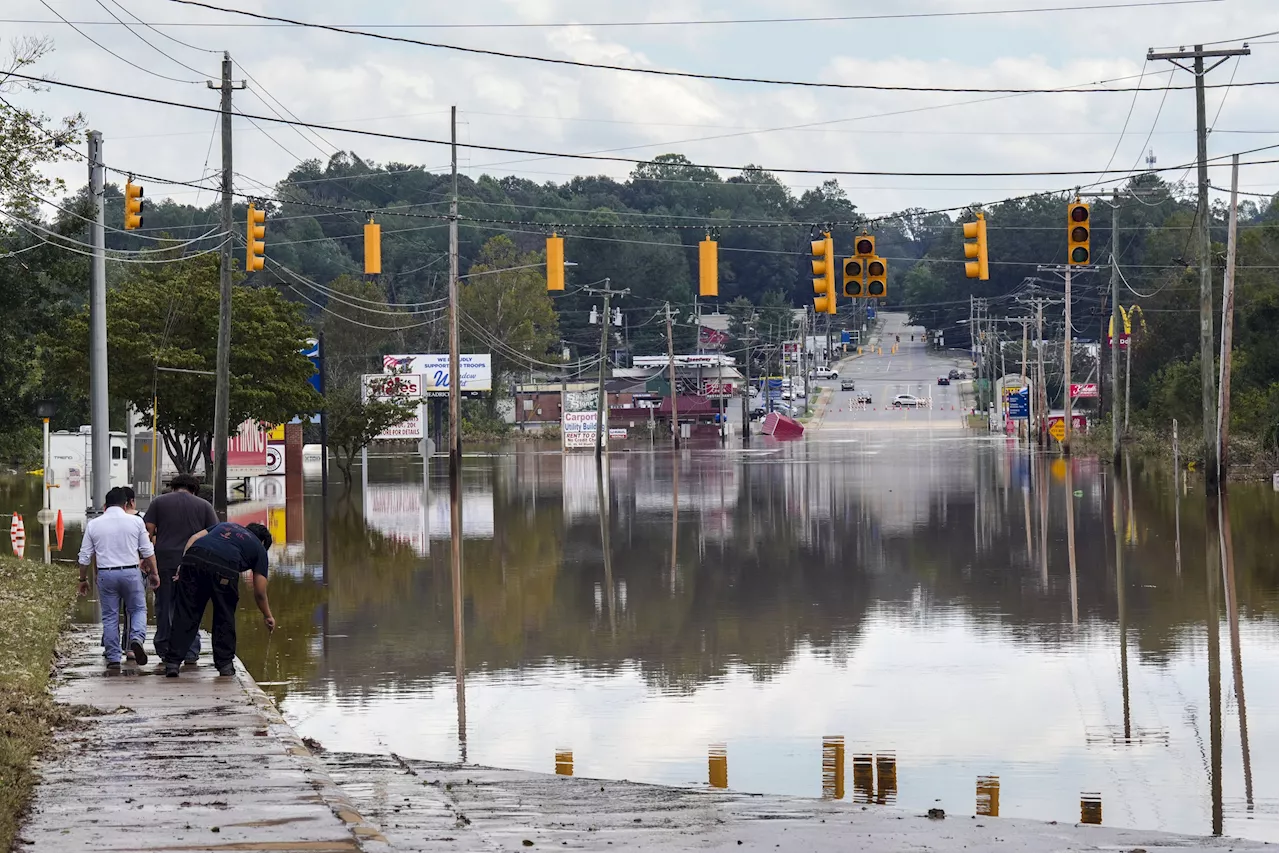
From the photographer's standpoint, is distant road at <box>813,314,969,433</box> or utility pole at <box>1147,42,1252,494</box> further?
distant road at <box>813,314,969,433</box>

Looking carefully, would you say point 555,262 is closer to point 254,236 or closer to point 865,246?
point 254,236

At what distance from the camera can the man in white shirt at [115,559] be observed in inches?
589

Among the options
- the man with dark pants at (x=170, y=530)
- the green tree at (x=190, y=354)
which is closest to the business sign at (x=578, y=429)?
the green tree at (x=190, y=354)

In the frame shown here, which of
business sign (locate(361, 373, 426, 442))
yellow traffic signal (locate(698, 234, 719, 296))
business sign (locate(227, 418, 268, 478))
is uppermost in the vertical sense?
yellow traffic signal (locate(698, 234, 719, 296))

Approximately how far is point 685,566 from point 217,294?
2451cm

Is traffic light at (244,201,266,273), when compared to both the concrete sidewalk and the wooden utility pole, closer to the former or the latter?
the concrete sidewalk

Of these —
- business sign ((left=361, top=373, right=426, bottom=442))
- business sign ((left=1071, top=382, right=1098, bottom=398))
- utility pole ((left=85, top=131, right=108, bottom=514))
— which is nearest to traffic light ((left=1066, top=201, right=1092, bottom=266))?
utility pole ((left=85, top=131, right=108, bottom=514))

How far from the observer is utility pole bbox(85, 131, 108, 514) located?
28.0 m

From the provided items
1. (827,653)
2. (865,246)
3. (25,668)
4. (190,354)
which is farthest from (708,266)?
(190,354)

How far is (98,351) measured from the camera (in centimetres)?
2819

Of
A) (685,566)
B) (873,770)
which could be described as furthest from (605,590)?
(873,770)

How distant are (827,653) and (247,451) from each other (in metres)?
36.3

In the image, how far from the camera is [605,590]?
23.0m

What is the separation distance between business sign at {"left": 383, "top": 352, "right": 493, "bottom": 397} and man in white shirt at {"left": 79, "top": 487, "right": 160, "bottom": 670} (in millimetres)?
61145
